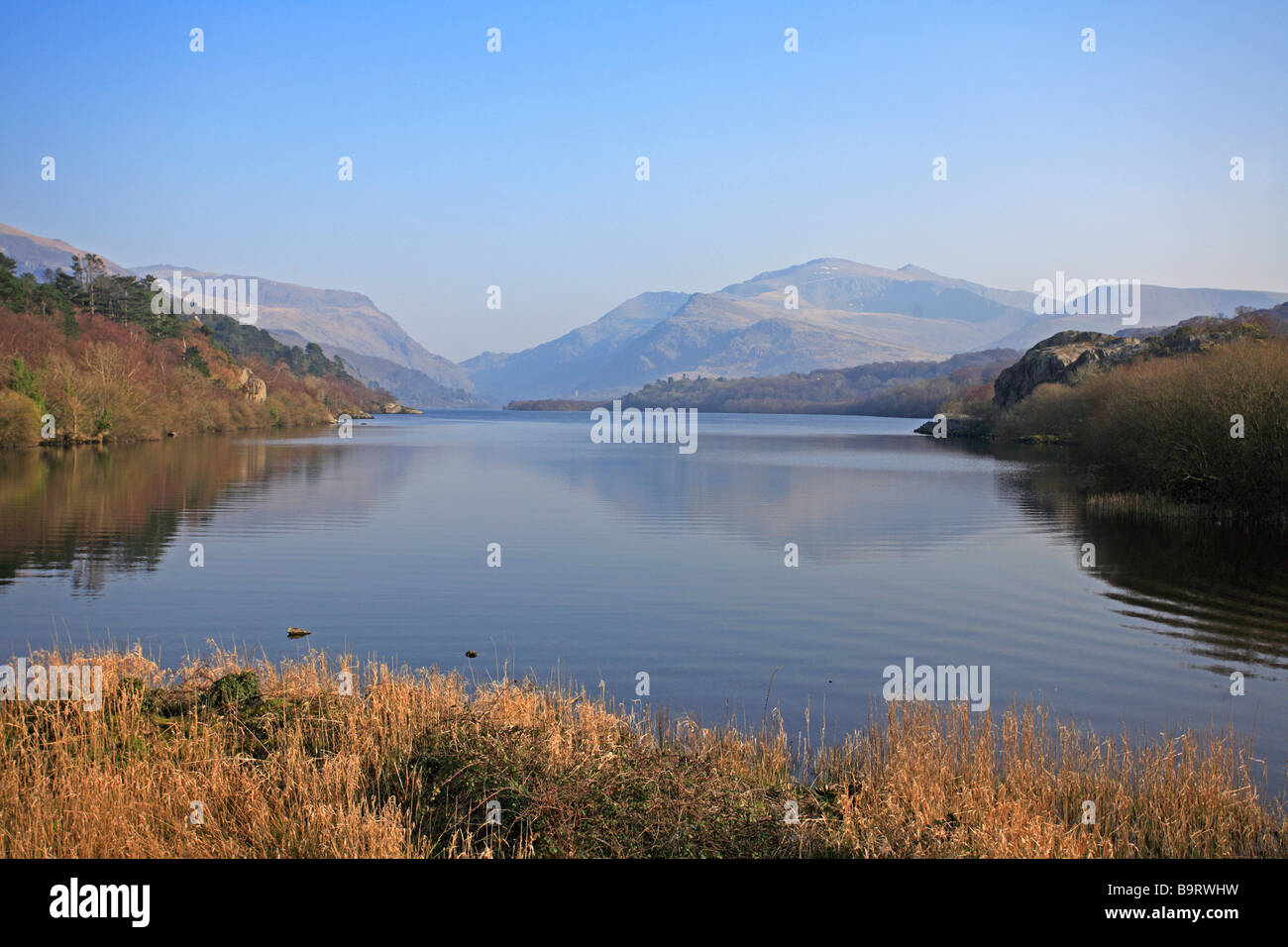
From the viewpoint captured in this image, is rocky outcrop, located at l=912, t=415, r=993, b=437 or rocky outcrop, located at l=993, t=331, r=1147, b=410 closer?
rocky outcrop, located at l=993, t=331, r=1147, b=410

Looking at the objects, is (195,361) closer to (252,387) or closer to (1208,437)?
(252,387)

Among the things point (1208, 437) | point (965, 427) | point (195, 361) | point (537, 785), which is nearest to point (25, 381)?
point (195, 361)

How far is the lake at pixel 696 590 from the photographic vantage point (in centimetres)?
1578

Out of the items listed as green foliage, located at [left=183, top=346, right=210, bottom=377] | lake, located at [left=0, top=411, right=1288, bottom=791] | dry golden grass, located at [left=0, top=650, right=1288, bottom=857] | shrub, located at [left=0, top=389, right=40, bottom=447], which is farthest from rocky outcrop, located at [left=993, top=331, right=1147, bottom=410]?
green foliage, located at [left=183, top=346, right=210, bottom=377]

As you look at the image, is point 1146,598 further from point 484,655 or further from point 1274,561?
point 484,655

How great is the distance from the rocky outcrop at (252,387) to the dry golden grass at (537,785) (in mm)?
122371

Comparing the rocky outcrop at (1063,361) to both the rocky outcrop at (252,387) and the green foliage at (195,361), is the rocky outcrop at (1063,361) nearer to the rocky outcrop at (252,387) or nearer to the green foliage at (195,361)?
the rocky outcrop at (252,387)

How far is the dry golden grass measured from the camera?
7.60 m

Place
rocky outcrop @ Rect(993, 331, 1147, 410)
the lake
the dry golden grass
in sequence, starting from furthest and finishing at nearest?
rocky outcrop @ Rect(993, 331, 1147, 410) < the lake < the dry golden grass

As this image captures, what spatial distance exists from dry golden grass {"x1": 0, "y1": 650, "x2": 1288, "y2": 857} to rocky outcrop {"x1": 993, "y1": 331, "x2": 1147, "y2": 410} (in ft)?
286

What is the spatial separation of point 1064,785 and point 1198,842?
51.4 inches

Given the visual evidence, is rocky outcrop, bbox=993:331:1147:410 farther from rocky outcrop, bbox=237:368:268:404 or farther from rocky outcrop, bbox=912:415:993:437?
rocky outcrop, bbox=237:368:268:404

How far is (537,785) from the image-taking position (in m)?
8.32
